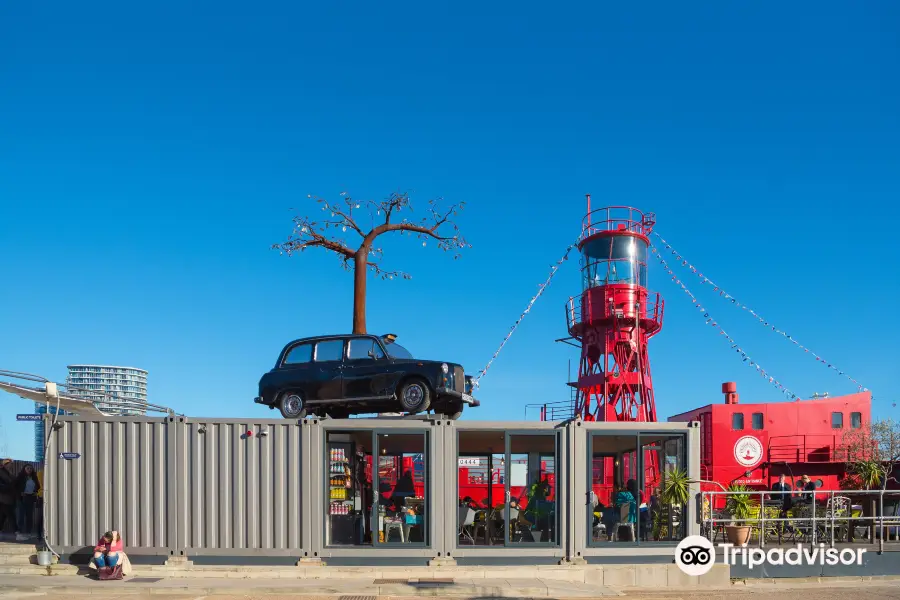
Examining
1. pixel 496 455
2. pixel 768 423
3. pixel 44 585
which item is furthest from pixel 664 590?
pixel 768 423

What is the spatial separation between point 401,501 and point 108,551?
5183 mm

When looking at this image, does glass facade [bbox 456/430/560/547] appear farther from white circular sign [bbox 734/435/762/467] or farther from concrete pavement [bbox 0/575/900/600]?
white circular sign [bbox 734/435/762/467]

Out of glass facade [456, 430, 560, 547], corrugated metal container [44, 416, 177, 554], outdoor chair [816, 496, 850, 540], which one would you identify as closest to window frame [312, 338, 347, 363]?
glass facade [456, 430, 560, 547]

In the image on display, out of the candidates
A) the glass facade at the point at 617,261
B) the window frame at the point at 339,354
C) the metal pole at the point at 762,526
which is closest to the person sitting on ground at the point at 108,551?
the window frame at the point at 339,354

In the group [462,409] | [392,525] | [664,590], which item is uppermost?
[462,409]

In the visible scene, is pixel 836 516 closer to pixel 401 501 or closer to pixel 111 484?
pixel 401 501

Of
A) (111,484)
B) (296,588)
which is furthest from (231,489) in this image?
(296,588)

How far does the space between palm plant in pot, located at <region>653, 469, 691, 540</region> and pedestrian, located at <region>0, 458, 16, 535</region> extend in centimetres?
1386

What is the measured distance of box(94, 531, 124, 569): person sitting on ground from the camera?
15.5m

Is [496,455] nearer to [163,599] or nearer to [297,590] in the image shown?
[297,590]

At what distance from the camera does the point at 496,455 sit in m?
19.4

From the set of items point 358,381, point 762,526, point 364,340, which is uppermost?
point 364,340

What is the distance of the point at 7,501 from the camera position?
19859mm

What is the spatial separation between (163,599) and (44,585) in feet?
7.67
